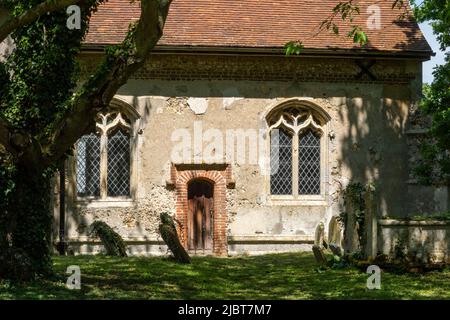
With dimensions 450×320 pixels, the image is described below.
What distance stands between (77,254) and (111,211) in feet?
4.58

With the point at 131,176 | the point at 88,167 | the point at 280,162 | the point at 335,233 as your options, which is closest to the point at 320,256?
the point at 335,233

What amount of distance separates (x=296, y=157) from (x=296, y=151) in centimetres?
16

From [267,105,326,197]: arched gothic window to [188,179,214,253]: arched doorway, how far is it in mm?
1749

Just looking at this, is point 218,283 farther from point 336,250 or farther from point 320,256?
point 320,256

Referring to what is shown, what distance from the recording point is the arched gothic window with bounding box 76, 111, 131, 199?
1862cm

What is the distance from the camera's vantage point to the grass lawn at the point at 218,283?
31.6 ft

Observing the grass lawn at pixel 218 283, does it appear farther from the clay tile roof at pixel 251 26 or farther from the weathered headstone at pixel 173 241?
the clay tile roof at pixel 251 26

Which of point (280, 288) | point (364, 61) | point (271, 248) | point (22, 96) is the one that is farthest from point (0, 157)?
point (364, 61)

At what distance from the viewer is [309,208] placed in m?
18.7

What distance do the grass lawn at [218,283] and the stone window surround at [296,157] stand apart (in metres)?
3.99

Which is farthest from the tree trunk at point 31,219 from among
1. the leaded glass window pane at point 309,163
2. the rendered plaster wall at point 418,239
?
the leaded glass window pane at point 309,163

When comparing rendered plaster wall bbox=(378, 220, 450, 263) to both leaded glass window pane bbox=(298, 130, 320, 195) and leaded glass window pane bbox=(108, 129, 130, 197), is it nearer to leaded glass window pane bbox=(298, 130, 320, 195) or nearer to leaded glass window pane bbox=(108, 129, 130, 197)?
leaded glass window pane bbox=(298, 130, 320, 195)

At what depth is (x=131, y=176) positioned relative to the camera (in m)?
18.6

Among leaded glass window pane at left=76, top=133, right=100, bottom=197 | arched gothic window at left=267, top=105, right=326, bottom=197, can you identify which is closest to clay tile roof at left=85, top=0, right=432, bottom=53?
arched gothic window at left=267, top=105, right=326, bottom=197
